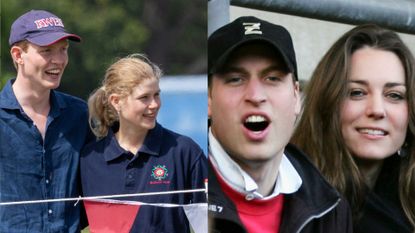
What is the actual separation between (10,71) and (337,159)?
120 cm

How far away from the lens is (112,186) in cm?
268

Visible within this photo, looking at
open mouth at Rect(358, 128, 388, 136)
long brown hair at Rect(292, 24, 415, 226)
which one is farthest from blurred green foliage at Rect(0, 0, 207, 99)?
open mouth at Rect(358, 128, 388, 136)

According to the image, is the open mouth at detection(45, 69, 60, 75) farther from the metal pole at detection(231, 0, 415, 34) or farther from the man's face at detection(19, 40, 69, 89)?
the metal pole at detection(231, 0, 415, 34)

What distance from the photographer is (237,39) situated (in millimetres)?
2713

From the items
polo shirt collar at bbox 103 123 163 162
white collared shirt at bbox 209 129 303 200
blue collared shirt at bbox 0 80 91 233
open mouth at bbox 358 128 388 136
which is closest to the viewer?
blue collared shirt at bbox 0 80 91 233

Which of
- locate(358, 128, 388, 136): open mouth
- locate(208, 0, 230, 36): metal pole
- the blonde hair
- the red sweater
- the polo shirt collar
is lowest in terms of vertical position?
the red sweater

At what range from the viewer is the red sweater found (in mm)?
2793

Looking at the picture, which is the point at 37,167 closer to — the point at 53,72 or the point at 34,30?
the point at 53,72

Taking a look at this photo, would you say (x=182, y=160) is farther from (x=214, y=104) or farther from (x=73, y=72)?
(x=73, y=72)

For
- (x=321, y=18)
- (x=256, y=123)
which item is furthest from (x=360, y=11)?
(x=256, y=123)

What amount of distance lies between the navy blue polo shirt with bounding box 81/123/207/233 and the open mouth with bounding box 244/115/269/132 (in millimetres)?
173

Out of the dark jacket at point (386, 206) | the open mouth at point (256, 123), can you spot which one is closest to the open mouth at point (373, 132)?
the dark jacket at point (386, 206)

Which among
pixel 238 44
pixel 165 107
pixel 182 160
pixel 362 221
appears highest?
pixel 238 44

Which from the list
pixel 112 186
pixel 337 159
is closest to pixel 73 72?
pixel 112 186
